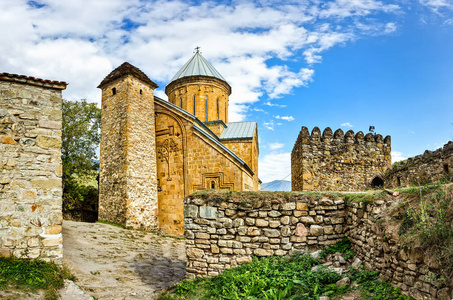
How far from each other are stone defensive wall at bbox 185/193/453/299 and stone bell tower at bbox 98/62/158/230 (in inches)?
294

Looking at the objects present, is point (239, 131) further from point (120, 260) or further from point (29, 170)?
point (29, 170)

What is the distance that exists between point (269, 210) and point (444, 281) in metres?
2.89

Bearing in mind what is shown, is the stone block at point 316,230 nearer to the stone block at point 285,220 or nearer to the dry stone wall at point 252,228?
the dry stone wall at point 252,228

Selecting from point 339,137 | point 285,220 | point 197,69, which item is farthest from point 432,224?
point 197,69

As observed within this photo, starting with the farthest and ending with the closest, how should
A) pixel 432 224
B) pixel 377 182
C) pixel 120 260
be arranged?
pixel 377 182
pixel 120 260
pixel 432 224

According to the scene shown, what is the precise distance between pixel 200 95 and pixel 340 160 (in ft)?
38.1

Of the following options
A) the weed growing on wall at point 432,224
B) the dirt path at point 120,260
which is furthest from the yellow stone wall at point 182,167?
the weed growing on wall at point 432,224

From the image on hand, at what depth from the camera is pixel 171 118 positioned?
1471 cm

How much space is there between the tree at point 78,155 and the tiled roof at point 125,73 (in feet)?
14.2

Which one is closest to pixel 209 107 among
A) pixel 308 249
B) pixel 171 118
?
pixel 171 118

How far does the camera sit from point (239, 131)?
18.9 m

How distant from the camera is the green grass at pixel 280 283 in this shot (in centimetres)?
396

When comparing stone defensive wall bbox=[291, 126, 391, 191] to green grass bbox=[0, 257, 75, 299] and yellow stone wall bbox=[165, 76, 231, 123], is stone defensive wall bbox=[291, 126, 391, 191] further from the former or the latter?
yellow stone wall bbox=[165, 76, 231, 123]

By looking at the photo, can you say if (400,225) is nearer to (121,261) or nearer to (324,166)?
(324,166)
